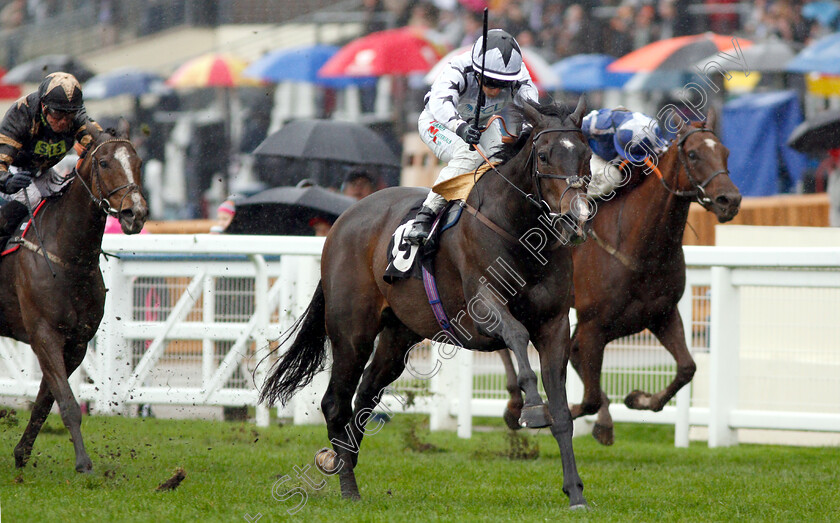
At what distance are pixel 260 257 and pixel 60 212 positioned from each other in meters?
2.15

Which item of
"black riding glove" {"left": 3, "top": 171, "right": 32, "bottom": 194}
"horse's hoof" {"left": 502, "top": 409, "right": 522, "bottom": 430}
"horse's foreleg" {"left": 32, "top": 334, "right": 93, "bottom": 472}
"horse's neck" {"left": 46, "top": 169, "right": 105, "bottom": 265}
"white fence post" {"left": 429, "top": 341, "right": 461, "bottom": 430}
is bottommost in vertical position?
"white fence post" {"left": 429, "top": 341, "right": 461, "bottom": 430}

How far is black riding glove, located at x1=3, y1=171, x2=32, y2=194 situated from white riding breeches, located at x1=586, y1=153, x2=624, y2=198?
3.36 meters

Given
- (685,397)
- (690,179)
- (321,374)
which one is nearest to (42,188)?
(321,374)

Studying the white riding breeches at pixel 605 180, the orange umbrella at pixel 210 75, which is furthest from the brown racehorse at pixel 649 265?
the orange umbrella at pixel 210 75

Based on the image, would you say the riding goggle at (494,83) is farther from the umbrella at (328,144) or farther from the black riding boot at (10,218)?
the umbrella at (328,144)

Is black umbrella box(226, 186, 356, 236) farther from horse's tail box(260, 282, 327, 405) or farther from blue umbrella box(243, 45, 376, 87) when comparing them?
blue umbrella box(243, 45, 376, 87)

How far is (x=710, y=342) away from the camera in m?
7.83

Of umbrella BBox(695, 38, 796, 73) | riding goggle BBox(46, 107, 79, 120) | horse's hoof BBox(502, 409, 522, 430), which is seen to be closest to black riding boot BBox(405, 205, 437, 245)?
horse's hoof BBox(502, 409, 522, 430)

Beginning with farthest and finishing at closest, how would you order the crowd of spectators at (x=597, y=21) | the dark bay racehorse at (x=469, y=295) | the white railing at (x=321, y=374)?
the crowd of spectators at (x=597, y=21), the white railing at (x=321, y=374), the dark bay racehorse at (x=469, y=295)

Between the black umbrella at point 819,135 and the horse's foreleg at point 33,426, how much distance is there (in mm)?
8315

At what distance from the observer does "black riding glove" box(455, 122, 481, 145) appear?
538 cm

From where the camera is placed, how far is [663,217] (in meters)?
6.78

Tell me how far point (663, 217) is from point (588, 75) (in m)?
9.16

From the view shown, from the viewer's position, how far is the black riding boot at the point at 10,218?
669cm
